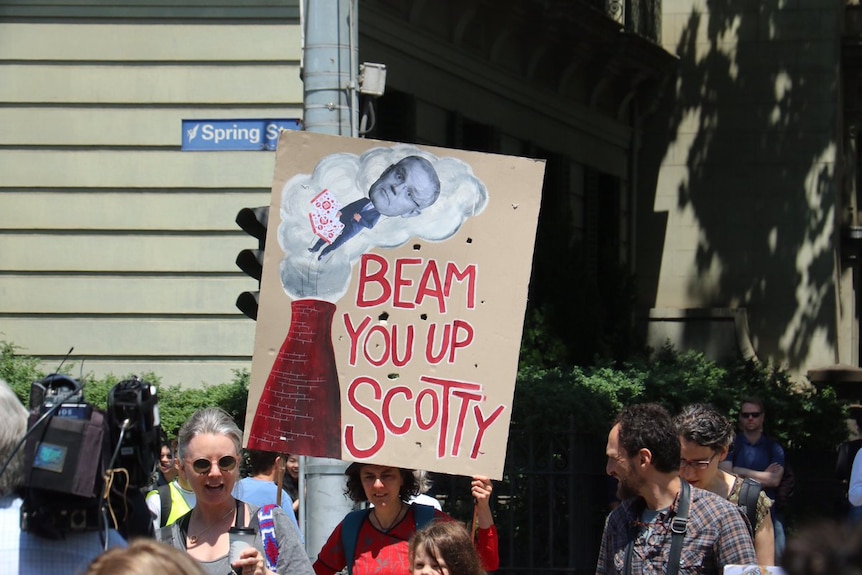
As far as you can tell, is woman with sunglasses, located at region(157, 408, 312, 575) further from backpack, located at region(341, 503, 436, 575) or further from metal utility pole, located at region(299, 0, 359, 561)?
metal utility pole, located at region(299, 0, 359, 561)

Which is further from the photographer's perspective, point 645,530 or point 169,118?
point 169,118

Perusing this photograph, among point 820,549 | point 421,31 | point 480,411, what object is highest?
point 421,31

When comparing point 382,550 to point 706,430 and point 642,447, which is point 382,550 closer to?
point 642,447

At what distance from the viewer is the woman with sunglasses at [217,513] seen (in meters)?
4.84

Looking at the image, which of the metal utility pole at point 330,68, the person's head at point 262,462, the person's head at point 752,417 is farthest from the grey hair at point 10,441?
the person's head at point 752,417

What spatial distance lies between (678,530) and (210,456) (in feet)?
5.33

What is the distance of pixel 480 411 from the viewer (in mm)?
5785

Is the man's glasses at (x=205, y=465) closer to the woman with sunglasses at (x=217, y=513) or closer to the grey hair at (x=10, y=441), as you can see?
the woman with sunglasses at (x=217, y=513)

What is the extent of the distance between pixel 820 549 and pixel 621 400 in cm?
1091

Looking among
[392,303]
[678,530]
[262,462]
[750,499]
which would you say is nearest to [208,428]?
[392,303]

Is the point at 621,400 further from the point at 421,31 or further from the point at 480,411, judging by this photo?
the point at 480,411

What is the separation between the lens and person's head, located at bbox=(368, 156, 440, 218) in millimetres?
6047

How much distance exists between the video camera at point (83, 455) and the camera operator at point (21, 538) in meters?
0.05

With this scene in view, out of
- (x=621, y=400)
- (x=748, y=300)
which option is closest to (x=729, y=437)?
(x=621, y=400)
